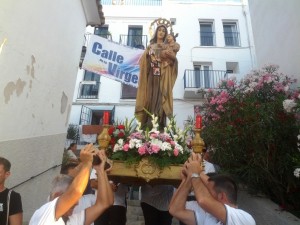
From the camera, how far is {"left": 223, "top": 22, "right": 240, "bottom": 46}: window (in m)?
14.4

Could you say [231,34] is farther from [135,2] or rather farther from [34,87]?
[34,87]

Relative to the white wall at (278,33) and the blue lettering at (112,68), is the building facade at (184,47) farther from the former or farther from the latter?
the blue lettering at (112,68)

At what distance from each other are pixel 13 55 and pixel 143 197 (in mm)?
2581

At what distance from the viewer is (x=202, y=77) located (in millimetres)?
13172

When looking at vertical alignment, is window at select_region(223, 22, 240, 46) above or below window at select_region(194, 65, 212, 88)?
above

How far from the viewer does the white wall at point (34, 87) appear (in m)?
3.75

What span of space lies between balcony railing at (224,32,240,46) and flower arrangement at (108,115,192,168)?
1256cm

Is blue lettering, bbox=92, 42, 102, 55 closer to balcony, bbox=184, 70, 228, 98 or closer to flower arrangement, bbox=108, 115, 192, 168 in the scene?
flower arrangement, bbox=108, 115, 192, 168

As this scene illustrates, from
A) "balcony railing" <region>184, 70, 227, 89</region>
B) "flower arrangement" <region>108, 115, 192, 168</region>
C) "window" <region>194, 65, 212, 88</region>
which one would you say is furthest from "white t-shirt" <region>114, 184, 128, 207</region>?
"window" <region>194, 65, 212, 88</region>

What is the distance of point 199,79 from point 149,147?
10.8 m

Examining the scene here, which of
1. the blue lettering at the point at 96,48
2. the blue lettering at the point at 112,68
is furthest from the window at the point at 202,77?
the blue lettering at the point at 96,48

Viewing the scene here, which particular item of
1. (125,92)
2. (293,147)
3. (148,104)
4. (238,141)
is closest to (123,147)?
(148,104)

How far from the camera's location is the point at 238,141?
4.75 metres

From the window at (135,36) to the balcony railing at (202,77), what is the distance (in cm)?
308
